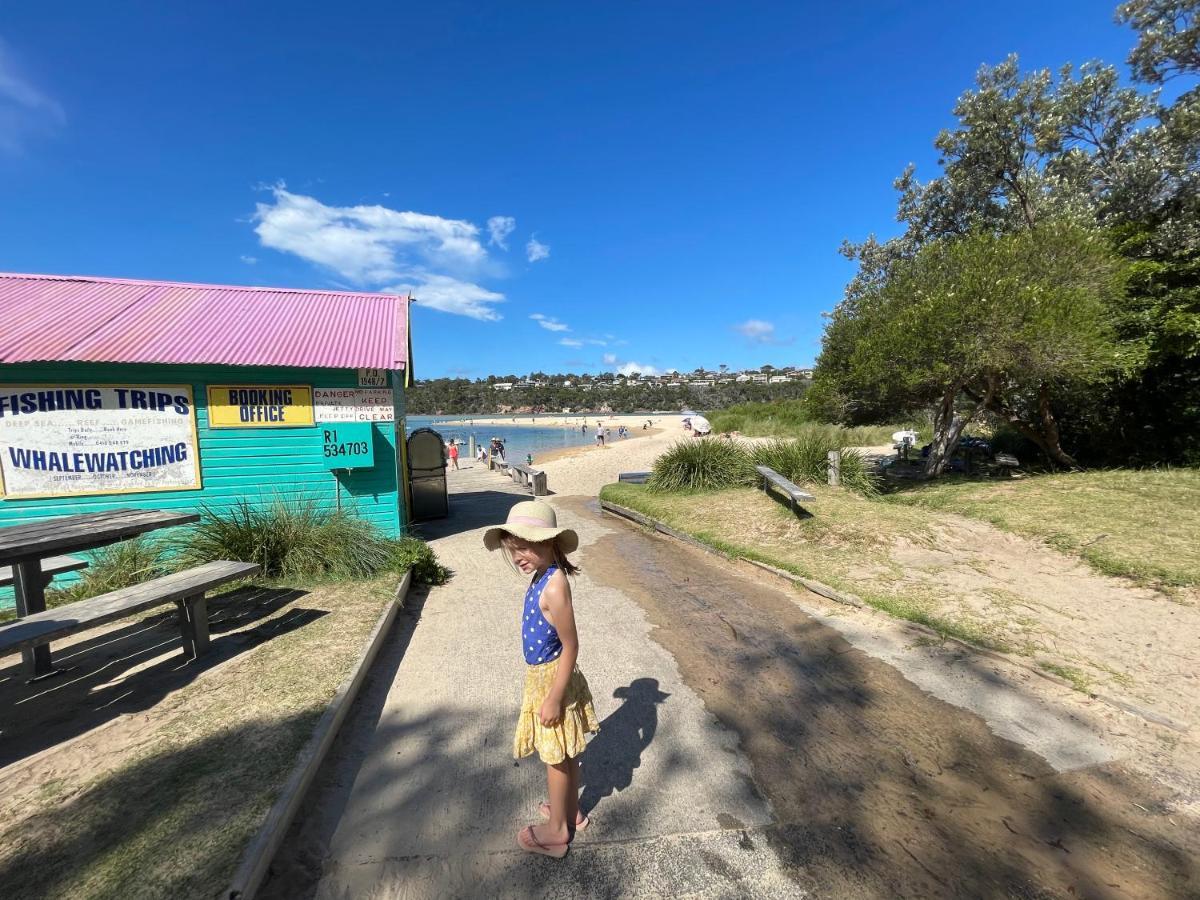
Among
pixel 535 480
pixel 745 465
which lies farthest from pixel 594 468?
pixel 745 465

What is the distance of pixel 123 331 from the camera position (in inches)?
273

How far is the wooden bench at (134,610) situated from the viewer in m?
3.11

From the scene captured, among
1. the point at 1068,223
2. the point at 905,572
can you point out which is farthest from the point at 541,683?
the point at 1068,223

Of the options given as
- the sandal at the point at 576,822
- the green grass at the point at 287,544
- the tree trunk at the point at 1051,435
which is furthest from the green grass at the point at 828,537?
the tree trunk at the point at 1051,435

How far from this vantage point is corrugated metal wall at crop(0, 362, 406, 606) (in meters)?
6.43

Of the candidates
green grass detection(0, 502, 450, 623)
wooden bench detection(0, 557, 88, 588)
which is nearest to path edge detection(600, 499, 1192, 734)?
green grass detection(0, 502, 450, 623)

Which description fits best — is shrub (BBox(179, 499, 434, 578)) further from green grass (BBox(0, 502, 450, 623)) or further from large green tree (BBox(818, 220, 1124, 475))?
large green tree (BBox(818, 220, 1124, 475))

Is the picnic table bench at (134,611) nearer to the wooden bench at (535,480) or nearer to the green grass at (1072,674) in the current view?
the green grass at (1072,674)

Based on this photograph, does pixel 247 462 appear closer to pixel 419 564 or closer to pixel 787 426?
pixel 419 564

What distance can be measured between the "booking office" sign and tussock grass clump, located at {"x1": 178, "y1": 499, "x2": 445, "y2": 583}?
810 millimetres

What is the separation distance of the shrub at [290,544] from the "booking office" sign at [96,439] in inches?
32.1

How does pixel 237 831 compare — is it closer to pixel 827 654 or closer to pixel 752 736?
pixel 752 736

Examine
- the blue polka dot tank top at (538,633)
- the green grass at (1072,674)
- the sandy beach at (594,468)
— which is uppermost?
the blue polka dot tank top at (538,633)

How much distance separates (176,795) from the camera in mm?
2674
